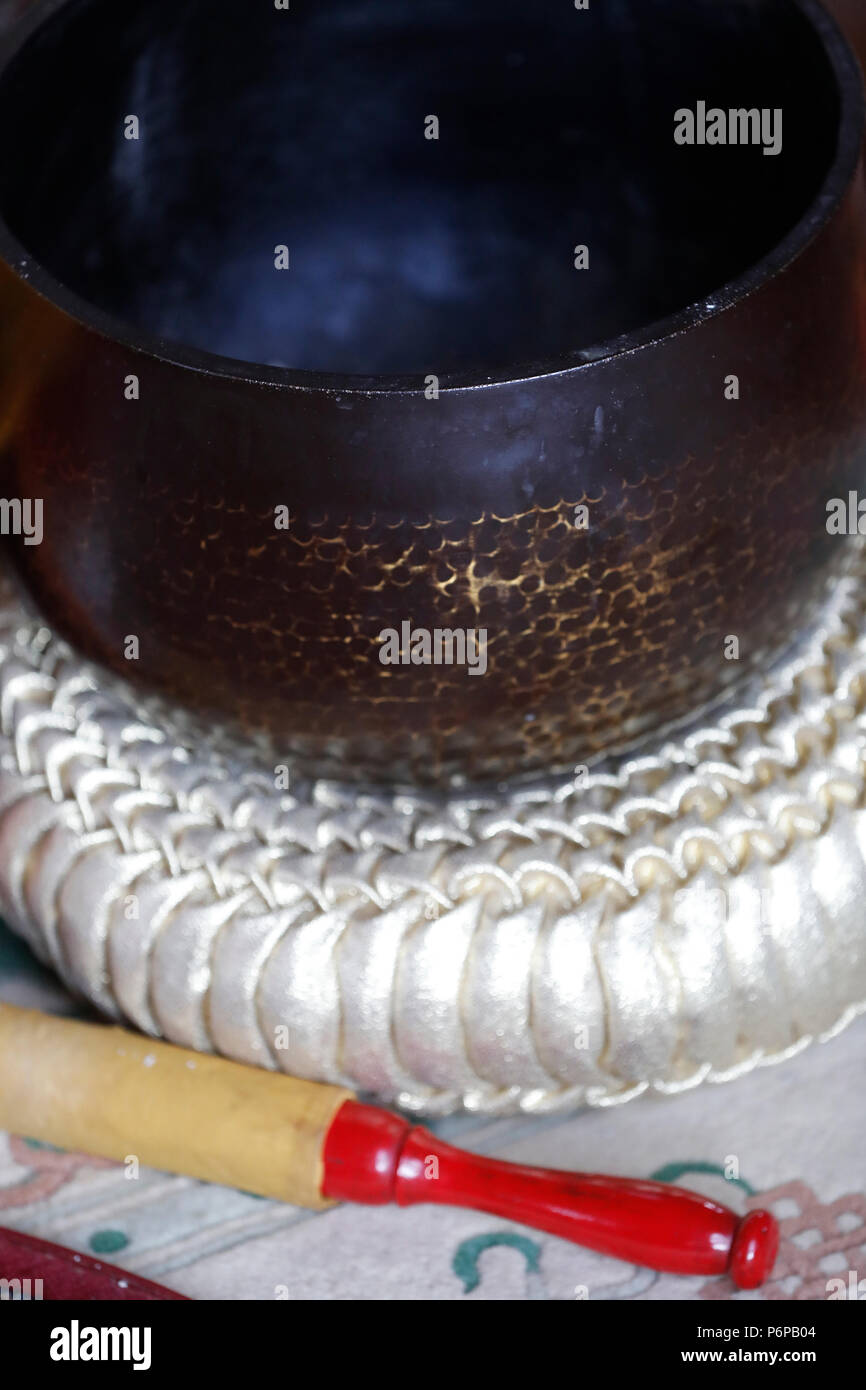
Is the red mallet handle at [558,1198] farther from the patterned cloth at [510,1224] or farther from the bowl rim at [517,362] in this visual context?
the bowl rim at [517,362]

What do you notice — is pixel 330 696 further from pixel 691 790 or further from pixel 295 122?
pixel 295 122

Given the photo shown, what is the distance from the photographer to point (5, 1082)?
2.04 feet

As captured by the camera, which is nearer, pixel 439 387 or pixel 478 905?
pixel 439 387

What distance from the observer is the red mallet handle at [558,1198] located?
56cm

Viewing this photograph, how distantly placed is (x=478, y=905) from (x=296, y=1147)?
0.10m

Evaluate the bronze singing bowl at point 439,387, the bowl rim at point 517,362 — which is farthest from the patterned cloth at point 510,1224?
the bowl rim at point 517,362

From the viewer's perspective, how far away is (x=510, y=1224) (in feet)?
2.05

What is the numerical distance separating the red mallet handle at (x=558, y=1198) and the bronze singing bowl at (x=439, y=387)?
0.40 feet

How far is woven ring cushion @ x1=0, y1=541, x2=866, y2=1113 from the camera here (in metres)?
0.59

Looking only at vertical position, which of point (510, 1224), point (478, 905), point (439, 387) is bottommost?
point (510, 1224)

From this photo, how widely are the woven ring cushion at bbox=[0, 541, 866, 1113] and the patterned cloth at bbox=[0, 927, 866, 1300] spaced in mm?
31

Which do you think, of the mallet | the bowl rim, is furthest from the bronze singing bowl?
the mallet

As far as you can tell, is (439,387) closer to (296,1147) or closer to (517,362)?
(517,362)

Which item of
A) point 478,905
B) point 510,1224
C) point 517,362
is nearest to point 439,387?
point 517,362
